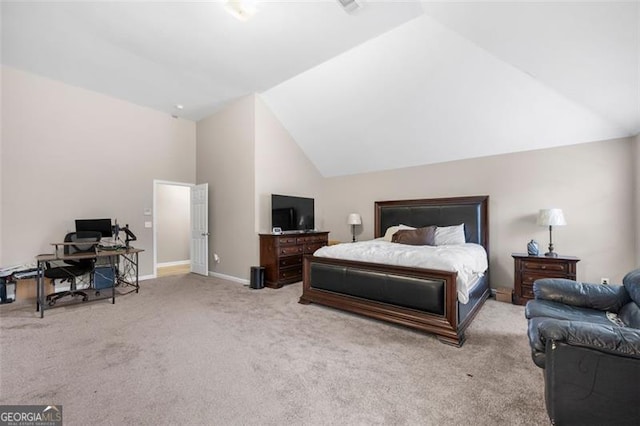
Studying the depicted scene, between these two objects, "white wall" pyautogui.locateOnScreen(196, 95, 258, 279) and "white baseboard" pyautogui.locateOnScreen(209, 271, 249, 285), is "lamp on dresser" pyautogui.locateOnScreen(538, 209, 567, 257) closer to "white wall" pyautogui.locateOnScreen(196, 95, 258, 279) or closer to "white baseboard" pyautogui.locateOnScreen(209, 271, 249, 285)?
"white wall" pyautogui.locateOnScreen(196, 95, 258, 279)

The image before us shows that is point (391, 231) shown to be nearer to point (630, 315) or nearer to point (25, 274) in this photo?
point (630, 315)

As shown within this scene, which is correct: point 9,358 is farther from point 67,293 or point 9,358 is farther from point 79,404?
point 67,293

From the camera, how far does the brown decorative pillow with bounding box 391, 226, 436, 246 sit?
4.23m

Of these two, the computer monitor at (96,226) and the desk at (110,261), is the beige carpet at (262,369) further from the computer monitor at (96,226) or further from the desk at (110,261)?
the computer monitor at (96,226)

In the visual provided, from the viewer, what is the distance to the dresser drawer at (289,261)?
15.3 feet

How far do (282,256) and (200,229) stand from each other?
7.19 ft

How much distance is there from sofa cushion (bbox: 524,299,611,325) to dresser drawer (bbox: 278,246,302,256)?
3.41m

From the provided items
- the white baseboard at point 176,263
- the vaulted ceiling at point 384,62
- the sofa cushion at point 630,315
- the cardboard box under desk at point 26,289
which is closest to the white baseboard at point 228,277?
the white baseboard at point 176,263

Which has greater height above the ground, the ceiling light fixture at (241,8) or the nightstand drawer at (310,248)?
the ceiling light fixture at (241,8)

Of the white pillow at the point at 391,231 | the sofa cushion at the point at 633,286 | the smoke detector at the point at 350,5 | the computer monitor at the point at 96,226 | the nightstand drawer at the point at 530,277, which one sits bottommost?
the nightstand drawer at the point at 530,277

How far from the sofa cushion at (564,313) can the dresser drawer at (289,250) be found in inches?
134

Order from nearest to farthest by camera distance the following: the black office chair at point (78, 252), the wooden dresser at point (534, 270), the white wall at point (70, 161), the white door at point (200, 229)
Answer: the wooden dresser at point (534, 270)
the black office chair at point (78, 252)
the white wall at point (70, 161)
the white door at point (200, 229)

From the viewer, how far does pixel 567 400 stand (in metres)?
1.38

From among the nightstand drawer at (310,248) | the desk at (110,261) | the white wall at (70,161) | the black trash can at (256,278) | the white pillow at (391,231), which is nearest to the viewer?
the desk at (110,261)
